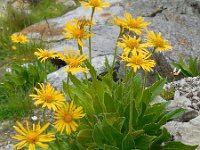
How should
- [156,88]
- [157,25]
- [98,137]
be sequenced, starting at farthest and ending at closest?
1. [157,25]
2. [156,88]
3. [98,137]

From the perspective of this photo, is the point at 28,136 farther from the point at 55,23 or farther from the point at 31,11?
the point at 31,11

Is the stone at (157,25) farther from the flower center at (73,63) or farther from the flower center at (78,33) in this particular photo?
the flower center at (73,63)

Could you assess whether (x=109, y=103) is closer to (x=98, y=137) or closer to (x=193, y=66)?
(x=98, y=137)

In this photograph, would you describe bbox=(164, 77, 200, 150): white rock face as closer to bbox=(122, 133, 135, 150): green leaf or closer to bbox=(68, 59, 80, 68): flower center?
bbox=(122, 133, 135, 150): green leaf

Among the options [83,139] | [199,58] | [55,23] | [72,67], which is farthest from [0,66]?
[72,67]

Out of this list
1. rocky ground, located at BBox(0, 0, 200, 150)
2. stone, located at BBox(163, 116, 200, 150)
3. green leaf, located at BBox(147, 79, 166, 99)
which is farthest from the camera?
rocky ground, located at BBox(0, 0, 200, 150)

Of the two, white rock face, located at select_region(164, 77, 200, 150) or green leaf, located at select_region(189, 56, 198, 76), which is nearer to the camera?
white rock face, located at select_region(164, 77, 200, 150)

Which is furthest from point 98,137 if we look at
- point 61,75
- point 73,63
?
point 61,75

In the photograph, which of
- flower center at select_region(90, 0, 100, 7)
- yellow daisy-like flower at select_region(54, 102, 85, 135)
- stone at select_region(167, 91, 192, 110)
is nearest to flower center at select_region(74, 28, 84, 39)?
flower center at select_region(90, 0, 100, 7)

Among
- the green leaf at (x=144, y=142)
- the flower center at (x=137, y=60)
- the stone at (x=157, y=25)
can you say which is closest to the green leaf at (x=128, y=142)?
the green leaf at (x=144, y=142)
